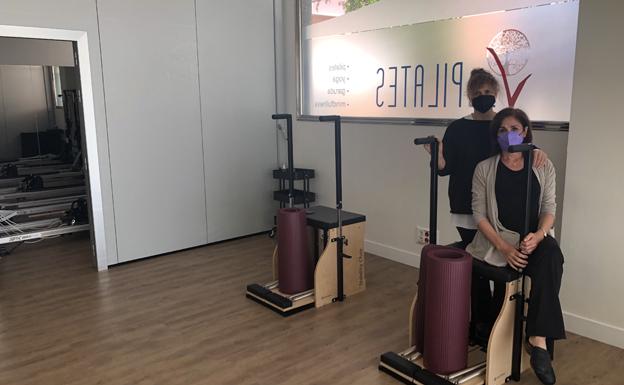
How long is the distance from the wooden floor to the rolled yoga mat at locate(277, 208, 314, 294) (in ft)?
0.79

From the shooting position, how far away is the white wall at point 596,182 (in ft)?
8.98

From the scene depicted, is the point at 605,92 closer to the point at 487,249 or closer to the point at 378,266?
the point at 487,249

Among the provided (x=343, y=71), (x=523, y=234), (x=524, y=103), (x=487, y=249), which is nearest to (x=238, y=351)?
(x=487, y=249)

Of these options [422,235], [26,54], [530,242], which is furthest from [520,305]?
[26,54]

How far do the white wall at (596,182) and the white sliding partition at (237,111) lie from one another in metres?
3.11

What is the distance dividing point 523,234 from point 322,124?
2.95 m

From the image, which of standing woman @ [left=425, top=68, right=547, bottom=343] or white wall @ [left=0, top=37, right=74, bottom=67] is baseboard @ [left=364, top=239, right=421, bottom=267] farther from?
white wall @ [left=0, top=37, right=74, bottom=67]

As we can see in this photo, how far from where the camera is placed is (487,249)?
8.48 ft

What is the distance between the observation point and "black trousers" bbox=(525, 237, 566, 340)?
2393 mm

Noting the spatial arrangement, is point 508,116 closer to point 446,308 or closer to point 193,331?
point 446,308

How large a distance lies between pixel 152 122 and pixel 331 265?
7.00ft

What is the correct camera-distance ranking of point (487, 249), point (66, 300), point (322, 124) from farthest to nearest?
point (322, 124) < point (66, 300) < point (487, 249)

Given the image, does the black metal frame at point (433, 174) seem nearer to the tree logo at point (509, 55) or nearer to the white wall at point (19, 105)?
the tree logo at point (509, 55)

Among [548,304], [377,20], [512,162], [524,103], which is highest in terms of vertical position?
[377,20]
